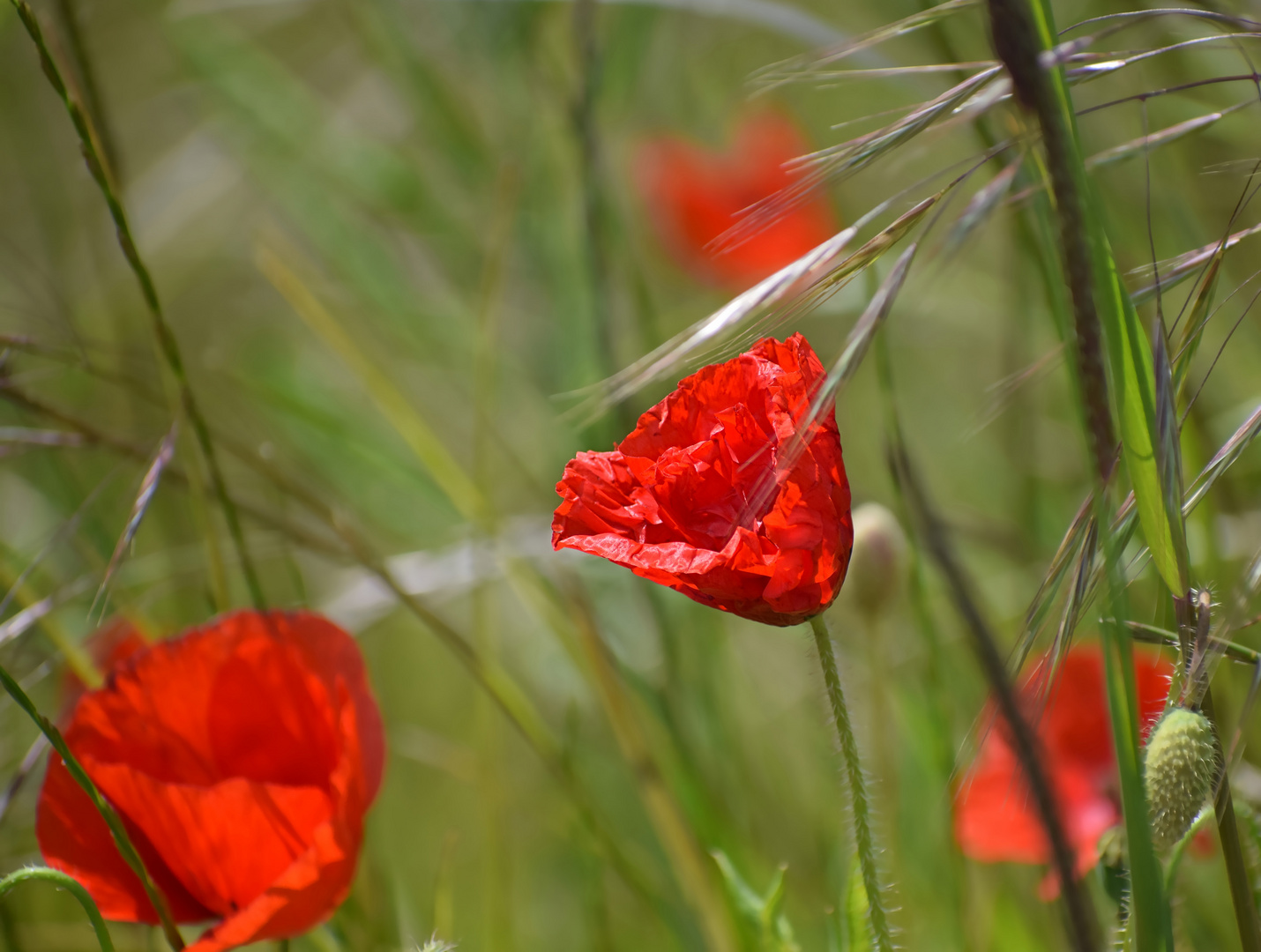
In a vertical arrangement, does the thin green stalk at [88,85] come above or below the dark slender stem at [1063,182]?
above

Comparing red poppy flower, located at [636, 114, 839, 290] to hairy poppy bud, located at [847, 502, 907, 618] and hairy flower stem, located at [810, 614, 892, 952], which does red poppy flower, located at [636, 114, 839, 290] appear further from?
hairy flower stem, located at [810, 614, 892, 952]

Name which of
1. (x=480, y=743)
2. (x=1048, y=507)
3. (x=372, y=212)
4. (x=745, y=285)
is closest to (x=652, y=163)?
(x=745, y=285)

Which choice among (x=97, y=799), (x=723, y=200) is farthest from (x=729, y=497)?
(x=723, y=200)

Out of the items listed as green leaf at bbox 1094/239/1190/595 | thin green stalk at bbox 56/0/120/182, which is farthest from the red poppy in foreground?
thin green stalk at bbox 56/0/120/182

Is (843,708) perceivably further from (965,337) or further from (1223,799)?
(965,337)

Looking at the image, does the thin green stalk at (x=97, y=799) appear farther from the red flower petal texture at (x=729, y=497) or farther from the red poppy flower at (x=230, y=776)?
the red flower petal texture at (x=729, y=497)

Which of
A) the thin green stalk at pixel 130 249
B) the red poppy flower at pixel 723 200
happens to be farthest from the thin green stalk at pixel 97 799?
the red poppy flower at pixel 723 200
